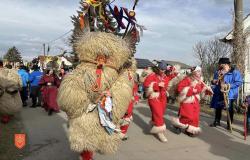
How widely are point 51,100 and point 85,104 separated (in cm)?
788

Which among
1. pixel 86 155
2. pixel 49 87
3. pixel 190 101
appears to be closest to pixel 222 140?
pixel 190 101

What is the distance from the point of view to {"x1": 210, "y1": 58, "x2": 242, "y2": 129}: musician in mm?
10500

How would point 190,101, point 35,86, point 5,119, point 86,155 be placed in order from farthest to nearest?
point 35,86 → point 5,119 → point 190,101 → point 86,155

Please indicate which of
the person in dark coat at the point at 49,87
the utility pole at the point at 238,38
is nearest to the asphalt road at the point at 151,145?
the person in dark coat at the point at 49,87

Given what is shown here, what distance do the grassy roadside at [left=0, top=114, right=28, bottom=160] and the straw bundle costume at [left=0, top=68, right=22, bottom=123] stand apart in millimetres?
353

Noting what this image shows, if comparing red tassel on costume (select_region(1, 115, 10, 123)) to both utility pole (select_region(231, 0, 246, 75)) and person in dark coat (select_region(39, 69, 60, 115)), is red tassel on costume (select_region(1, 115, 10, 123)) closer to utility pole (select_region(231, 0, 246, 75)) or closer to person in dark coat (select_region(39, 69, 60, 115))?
person in dark coat (select_region(39, 69, 60, 115))

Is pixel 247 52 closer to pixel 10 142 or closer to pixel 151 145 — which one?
pixel 151 145

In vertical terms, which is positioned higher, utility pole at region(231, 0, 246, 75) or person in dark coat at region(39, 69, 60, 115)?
utility pole at region(231, 0, 246, 75)

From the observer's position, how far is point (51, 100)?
13602 millimetres

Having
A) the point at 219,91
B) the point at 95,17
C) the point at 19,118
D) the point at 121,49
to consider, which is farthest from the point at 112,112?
the point at 19,118

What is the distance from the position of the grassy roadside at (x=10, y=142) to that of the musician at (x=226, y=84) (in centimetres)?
527

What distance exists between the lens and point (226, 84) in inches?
410

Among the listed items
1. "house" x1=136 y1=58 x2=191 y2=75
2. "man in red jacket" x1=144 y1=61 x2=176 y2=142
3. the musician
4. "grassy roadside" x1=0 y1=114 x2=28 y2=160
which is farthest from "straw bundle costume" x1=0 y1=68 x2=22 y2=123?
the musician

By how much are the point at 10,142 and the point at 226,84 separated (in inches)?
221
